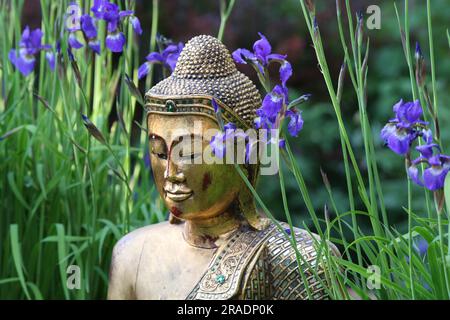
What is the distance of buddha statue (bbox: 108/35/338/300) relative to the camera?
77.9 inches

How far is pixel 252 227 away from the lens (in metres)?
2.09

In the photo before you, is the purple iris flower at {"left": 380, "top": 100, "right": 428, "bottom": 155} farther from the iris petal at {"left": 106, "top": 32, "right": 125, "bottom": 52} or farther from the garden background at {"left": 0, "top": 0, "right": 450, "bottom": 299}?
the iris petal at {"left": 106, "top": 32, "right": 125, "bottom": 52}

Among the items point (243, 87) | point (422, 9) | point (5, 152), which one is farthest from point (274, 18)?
point (243, 87)

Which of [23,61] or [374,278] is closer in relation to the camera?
[374,278]

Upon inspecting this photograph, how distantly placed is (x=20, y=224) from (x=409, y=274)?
1361 millimetres

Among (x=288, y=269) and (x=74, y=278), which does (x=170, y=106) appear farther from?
(x=74, y=278)

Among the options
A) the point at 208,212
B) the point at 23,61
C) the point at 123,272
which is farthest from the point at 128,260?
the point at 23,61

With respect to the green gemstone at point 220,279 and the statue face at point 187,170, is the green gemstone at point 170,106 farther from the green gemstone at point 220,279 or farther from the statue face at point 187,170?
the green gemstone at point 220,279

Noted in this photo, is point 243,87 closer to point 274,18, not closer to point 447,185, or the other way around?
point 447,185

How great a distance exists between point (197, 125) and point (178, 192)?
148 millimetres

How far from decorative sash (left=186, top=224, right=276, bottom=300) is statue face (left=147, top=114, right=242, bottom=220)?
10 cm

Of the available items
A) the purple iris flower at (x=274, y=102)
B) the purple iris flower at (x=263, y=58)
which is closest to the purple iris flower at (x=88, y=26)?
the purple iris flower at (x=263, y=58)

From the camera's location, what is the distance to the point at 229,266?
6.61ft

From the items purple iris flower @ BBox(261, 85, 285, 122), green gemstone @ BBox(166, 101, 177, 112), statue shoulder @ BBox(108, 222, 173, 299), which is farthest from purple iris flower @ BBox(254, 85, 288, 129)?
statue shoulder @ BBox(108, 222, 173, 299)
